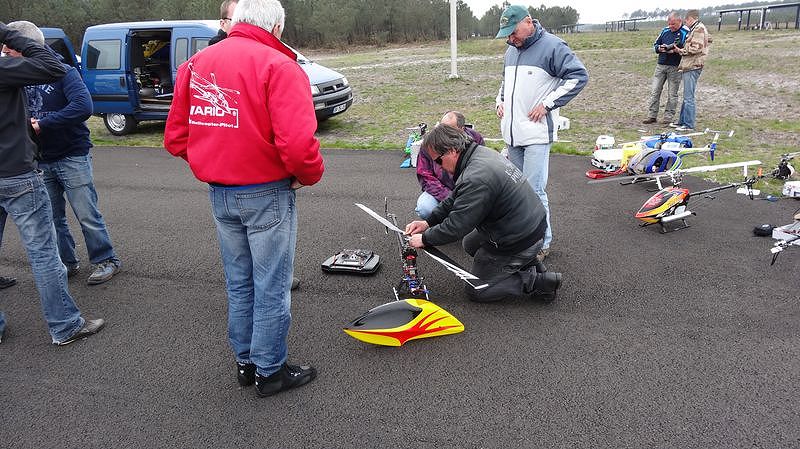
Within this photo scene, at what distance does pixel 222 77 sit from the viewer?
99.7 inches

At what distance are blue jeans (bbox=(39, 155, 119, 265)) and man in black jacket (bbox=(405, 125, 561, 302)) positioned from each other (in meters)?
2.87

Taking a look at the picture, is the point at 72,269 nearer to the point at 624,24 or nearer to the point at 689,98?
the point at 689,98

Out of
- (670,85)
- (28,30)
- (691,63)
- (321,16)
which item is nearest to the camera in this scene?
(28,30)

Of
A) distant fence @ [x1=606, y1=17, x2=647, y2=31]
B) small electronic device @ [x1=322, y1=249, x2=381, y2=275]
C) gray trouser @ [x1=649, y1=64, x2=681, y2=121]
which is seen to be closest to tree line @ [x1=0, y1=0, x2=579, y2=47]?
distant fence @ [x1=606, y1=17, x2=647, y2=31]

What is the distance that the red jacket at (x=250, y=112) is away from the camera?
2.51m

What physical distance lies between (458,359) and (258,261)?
1.46 metres

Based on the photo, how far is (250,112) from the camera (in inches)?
100

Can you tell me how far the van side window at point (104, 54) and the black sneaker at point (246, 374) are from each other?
1036 cm

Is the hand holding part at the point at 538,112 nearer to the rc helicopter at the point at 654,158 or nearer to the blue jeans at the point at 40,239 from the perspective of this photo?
the rc helicopter at the point at 654,158

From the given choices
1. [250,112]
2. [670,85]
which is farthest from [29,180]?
[670,85]

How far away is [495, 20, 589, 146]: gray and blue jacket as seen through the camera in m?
4.37

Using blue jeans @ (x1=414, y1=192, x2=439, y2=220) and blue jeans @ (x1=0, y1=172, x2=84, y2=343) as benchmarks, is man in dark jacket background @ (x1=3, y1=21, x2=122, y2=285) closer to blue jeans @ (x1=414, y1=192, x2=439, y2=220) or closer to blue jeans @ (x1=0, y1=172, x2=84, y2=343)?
blue jeans @ (x1=0, y1=172, x2=84, y2=343)

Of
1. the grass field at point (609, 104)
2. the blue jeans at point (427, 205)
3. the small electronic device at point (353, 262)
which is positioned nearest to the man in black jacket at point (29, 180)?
the small electronic device at point (353, 262)

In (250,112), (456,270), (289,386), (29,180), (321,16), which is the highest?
(321,16)
